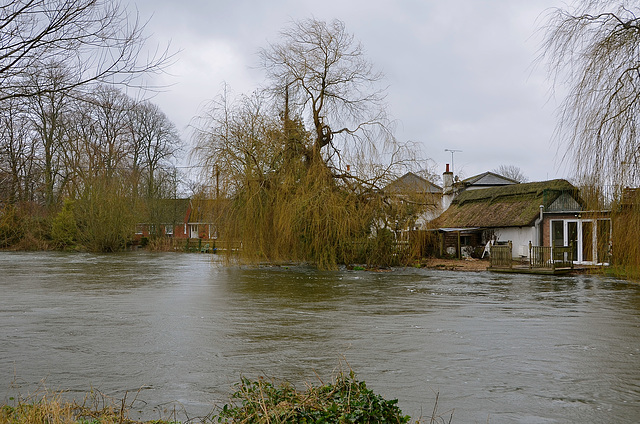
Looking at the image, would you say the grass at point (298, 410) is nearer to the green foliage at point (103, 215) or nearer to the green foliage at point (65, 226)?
the green foliage at point (103, 215)

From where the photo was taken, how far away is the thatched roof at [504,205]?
29.5 metres

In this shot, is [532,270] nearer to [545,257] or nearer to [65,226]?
[545,257]

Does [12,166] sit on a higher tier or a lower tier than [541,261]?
higher

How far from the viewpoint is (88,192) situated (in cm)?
4759

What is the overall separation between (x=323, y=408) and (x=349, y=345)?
5695mm

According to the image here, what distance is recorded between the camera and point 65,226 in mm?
49656

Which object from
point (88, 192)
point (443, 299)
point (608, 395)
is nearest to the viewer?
point (608, 395)

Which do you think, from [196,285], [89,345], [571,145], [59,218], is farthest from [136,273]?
[59,218]

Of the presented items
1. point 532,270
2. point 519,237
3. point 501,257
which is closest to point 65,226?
point 519,237

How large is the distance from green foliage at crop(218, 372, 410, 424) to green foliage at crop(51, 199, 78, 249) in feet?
158

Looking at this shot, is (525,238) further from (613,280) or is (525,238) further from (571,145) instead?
(571,145)

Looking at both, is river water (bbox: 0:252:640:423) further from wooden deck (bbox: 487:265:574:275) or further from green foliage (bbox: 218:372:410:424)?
wooden deck (bbox: 487:265:574:275)

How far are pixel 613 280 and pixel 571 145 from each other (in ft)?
33.4

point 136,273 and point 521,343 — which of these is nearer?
point 521,343
